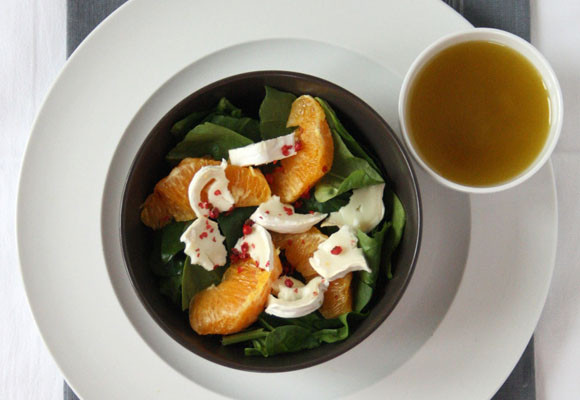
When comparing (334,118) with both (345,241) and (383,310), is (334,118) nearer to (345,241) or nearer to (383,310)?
(345,241)

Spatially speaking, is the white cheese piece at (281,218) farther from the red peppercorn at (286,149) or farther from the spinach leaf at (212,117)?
the spinach leaf at (212,117)

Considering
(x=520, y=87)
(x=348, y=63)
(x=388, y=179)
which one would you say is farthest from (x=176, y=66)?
(x=520, y=87)

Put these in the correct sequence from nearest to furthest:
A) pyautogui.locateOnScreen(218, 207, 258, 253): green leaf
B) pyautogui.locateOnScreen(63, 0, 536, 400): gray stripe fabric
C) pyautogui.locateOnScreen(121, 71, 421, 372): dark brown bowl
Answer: pyautogui.locateOnScreen(121, 71, 421, 372): dark brown bowl → pyautogui.locateOnScreen(218, 207, 258, 253): green leaf → pyautogui.locateOnScreen(63, 0, 536, 400): gray stripe fabric

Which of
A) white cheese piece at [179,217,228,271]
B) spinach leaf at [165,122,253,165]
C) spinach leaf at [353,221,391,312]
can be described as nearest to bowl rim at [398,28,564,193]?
spinach leaf at [353,221,391,312]

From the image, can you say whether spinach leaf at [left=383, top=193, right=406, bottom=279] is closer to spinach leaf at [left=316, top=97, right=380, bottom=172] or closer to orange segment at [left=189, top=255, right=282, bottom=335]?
spinach leaf at [left=316, top=97, right=380, bottom=172]

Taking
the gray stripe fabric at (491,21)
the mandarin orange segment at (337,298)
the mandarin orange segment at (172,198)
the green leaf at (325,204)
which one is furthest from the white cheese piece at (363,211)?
the gray stripe fabric at (491,21)

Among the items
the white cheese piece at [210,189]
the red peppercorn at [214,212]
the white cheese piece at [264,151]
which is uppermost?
the white cheese piece at [264,151]
